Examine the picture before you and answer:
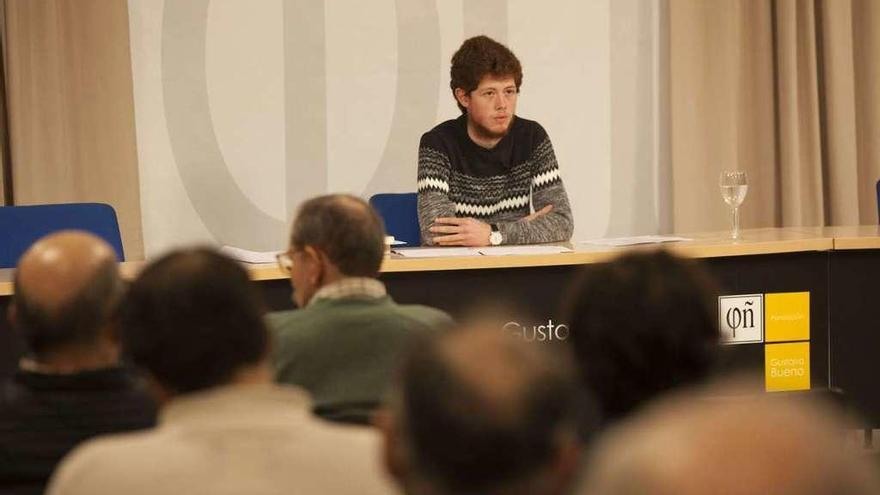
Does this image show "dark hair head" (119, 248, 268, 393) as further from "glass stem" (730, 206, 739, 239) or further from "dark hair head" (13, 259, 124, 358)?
"glass stem" (730, 206, 739, 239)

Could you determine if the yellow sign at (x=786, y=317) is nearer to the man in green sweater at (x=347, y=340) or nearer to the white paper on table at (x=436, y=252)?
the white paper on table at (x=436, y=252)

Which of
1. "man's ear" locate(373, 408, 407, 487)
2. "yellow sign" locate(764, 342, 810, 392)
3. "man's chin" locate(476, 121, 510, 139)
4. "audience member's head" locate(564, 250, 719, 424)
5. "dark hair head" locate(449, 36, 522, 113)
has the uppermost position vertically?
"dark hair head" locate(449, 36, 522, 113)

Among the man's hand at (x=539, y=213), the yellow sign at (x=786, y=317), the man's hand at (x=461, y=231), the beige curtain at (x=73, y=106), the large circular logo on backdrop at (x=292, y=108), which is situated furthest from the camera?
the large circular logo on backdrop at (x=292, y=108)

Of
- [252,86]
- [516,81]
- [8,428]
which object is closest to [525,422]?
[8,428]

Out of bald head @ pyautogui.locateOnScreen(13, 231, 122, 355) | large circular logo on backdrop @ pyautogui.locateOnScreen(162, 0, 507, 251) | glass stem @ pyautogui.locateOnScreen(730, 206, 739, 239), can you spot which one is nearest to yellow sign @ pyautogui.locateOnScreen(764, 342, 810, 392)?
glass stem @ pyautogui.locateOnScreen(730, 206, 739, 239)

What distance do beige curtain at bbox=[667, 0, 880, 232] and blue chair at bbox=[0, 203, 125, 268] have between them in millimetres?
3030

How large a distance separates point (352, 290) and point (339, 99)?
357 cm

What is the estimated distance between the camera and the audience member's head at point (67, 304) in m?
1.94

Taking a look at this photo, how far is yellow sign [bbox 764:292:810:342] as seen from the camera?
4.01 m

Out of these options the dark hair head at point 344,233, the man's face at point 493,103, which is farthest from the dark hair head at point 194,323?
the man's face at point 493,103

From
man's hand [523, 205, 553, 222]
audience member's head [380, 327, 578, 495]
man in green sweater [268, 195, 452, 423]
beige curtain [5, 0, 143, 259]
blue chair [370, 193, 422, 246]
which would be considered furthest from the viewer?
beige curtain [5, 0, 143, 259]

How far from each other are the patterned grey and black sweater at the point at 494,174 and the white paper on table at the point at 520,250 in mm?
316

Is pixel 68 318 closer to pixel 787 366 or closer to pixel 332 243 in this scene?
pixel 332 243

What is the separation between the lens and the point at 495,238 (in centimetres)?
423
